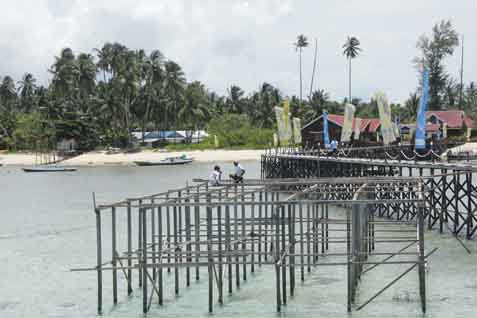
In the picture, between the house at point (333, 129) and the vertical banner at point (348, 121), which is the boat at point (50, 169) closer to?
the house at point (333, 129)

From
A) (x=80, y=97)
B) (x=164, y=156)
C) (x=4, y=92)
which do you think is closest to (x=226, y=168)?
(x=164, y=156)

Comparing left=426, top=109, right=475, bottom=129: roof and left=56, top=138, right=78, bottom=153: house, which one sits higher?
left=426, top=109, right=475, bottom=129: roof

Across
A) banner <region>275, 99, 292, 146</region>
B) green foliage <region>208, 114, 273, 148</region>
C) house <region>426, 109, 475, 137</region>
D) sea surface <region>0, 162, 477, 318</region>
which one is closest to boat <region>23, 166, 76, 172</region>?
green foliage <region>208, 114, 273, 148</region>

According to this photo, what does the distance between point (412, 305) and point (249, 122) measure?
91588mm

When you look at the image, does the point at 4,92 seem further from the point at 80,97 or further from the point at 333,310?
the point at 333,310

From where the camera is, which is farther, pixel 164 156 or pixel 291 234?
pixel 164 156

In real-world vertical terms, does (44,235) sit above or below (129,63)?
below

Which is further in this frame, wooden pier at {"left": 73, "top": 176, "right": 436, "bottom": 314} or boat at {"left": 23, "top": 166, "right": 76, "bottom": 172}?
boat at {"left": 23, "top": 166, "right": 76, "bottom": 172}

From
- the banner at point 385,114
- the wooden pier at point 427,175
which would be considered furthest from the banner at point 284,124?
the banner at point 385,114

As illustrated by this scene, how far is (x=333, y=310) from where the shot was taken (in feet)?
55.6

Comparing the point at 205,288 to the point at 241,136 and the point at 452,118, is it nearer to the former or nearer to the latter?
the point at 452,118

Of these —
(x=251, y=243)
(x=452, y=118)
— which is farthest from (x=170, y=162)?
(x=251, y=243)

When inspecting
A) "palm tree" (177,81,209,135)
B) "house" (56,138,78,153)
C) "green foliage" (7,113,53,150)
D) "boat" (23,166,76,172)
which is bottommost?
"boat" (23,166,76,172)

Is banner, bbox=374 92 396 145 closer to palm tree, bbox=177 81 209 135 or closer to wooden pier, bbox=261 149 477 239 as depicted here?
wooden pier, bbox=261 149 477 239
